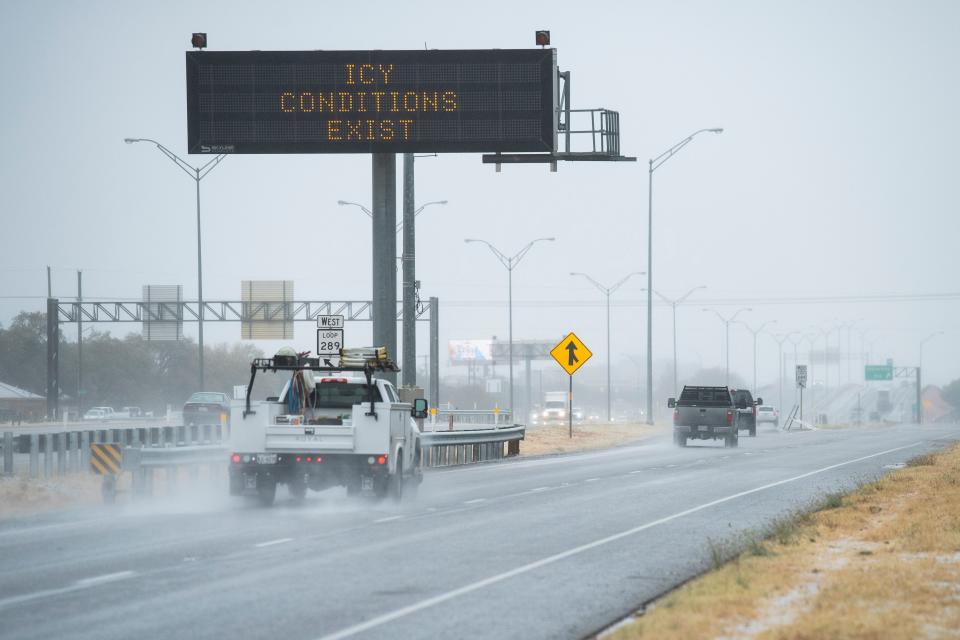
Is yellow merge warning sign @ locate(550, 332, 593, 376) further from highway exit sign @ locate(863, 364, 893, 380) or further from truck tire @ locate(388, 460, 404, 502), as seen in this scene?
highway exit sign @ locate(863, 364, 893, 380)

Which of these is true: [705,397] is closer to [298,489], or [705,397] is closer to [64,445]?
[64,445]

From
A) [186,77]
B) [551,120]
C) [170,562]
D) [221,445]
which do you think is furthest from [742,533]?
[186,77]

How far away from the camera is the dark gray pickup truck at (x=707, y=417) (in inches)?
1982

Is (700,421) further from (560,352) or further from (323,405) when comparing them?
(323,405)

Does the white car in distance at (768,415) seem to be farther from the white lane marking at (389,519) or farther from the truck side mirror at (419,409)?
the white lane marking at (389,519)

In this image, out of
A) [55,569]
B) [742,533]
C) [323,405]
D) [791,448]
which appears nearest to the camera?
[55,569]

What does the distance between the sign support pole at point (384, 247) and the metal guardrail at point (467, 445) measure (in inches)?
106

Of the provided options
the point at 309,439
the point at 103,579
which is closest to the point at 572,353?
the point at 309,439

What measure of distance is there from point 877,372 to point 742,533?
17248 centimetres

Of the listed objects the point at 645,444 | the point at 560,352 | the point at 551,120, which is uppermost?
the point at 551,120

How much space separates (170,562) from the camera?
14523 mm

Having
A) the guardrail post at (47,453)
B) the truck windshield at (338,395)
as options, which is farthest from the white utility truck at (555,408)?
the truck windshield at (338,395)

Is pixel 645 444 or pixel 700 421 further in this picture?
pixel 645 444

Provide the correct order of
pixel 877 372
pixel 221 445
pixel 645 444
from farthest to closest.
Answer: pixel 877 372, pixel 645 444, pixel 221 445
